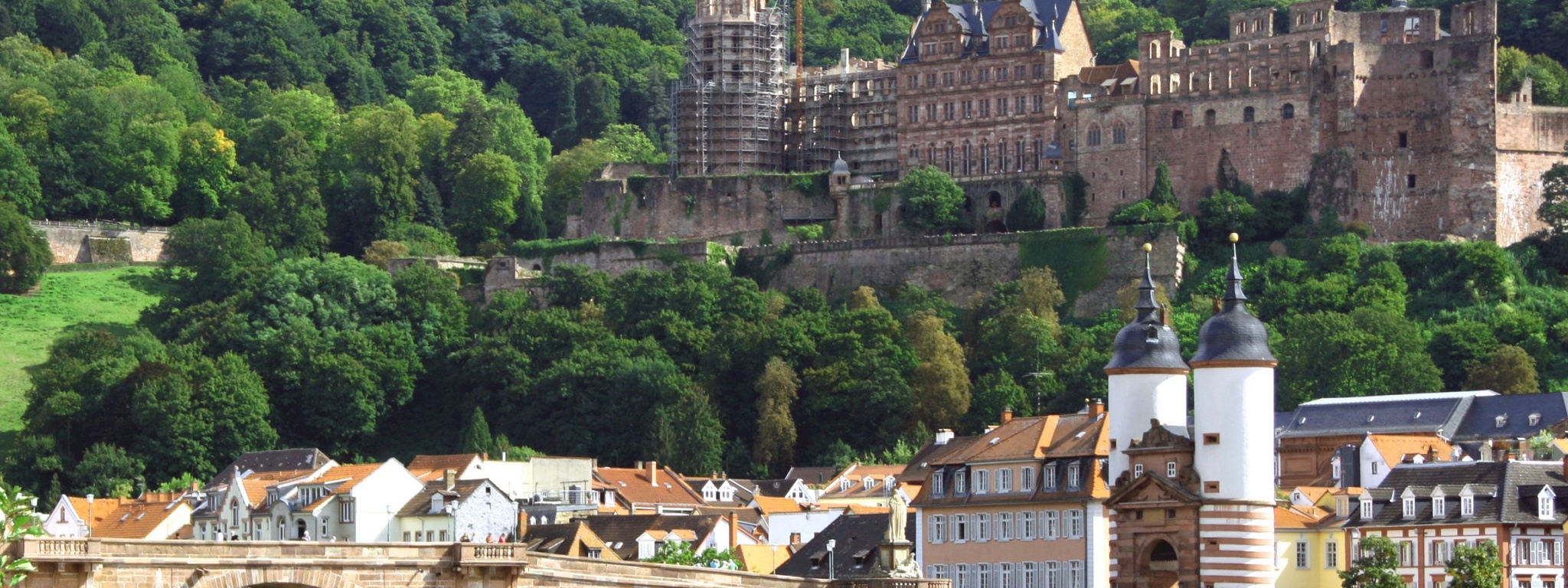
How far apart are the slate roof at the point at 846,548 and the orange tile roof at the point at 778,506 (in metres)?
12.3

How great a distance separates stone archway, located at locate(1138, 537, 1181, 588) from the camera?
67562 millimetres

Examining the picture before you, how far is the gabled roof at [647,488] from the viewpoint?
9725 cm

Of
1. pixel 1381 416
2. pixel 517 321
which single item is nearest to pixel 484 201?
pixel 517 321

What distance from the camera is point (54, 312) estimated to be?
129500mm

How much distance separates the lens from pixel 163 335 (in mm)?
125562

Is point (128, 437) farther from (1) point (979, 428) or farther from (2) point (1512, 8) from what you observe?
(2) point (1512, 8)

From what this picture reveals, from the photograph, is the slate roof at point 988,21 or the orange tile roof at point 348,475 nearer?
the orange tile roof at point 348,475

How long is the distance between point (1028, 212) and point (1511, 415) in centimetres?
3337

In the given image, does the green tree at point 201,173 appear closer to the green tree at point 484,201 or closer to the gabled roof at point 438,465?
the green tree at point 484,201

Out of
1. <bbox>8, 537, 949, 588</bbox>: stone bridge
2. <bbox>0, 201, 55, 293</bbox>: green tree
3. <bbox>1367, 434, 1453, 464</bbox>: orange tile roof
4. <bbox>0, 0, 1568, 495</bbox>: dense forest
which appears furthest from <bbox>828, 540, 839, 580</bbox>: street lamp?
<bbox>0, 201, 55, 293</bbox>: green tree

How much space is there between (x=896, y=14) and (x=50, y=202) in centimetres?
4467

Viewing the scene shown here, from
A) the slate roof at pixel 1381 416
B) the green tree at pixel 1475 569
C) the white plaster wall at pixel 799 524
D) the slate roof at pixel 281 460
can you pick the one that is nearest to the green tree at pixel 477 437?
the slate roof at pixel 281 460

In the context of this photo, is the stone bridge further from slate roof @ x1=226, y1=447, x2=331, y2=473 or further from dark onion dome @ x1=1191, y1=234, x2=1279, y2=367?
slate roof @ x1=226, y1=447, x2=331, y2=473

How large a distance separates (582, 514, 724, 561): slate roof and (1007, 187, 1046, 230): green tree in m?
38.4
